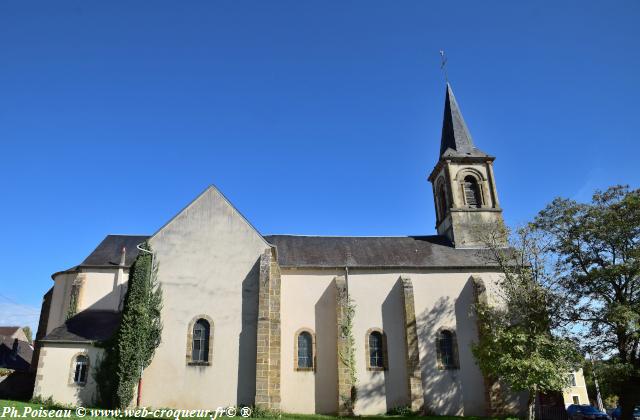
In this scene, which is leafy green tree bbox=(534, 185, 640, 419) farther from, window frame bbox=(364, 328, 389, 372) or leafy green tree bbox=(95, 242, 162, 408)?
leafy green tree bbox=(95, 242, 162, 408)

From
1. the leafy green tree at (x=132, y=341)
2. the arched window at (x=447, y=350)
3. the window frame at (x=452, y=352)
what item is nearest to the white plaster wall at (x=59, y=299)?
the leafy green tree at (x=132, y=341)

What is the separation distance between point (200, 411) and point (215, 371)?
1.74 meters

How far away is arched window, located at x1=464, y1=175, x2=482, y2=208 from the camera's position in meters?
30.2

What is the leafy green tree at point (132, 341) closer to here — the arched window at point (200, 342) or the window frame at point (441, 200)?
the arched window at point (200, 342)

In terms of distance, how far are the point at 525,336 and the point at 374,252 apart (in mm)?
10194

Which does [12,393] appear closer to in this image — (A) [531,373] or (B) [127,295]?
(B) [127,295]

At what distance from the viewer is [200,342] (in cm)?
2016

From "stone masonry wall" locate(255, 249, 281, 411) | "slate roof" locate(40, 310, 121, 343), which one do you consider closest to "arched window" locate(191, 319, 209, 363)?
"stone masonry wall" locate(255, 249, 281, 411)

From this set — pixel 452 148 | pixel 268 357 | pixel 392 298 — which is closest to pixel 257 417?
pixel 268 357

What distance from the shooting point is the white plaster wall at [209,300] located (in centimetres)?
1925

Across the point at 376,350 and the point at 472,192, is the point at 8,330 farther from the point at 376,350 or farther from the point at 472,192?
the point at 472,192

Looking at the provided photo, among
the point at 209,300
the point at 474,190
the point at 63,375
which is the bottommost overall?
the point at 63,375

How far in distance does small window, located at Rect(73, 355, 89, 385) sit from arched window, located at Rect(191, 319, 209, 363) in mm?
4956

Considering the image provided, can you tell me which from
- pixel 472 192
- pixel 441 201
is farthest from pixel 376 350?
pixel 472 192
